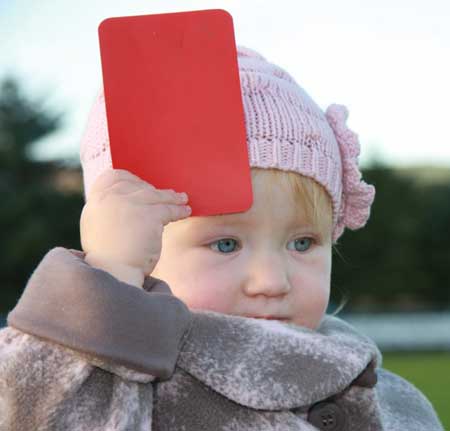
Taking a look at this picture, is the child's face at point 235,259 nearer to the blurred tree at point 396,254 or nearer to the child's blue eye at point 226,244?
the child's blue eye at point 226,244

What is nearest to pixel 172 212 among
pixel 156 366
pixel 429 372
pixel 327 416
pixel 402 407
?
pixel 156 366

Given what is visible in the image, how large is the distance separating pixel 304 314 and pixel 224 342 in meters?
0.26

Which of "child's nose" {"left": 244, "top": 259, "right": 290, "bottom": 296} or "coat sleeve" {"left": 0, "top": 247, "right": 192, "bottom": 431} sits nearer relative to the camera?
"coat sleeve" {"left": 0, "top": 247, "right": 192, "bottom": 431}

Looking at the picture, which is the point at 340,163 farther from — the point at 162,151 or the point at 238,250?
the point at 162,151

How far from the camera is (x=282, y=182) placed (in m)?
1.75

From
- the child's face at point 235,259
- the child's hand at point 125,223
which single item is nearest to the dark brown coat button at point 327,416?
the child's face at point 235,259

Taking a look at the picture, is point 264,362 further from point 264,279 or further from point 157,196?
point 157,196

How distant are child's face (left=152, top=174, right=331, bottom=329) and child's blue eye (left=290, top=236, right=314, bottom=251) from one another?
0.19 ft

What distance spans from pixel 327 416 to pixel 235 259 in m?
0.34

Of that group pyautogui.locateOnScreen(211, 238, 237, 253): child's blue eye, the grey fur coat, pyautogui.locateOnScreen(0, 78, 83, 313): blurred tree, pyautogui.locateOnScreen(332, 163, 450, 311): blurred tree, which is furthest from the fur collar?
pyautogui.locateOnScreen(0, 78, 83, 313): blurred tree

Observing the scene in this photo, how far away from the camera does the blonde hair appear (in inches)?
68.4

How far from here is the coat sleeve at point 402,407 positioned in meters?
1.90

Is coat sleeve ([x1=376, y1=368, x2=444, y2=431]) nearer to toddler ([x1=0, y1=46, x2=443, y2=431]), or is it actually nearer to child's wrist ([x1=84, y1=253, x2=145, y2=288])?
toddler ([x1=0, y1=46, x2=443, y2=431])

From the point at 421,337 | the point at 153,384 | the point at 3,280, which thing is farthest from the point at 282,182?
→ the point at 3,280
